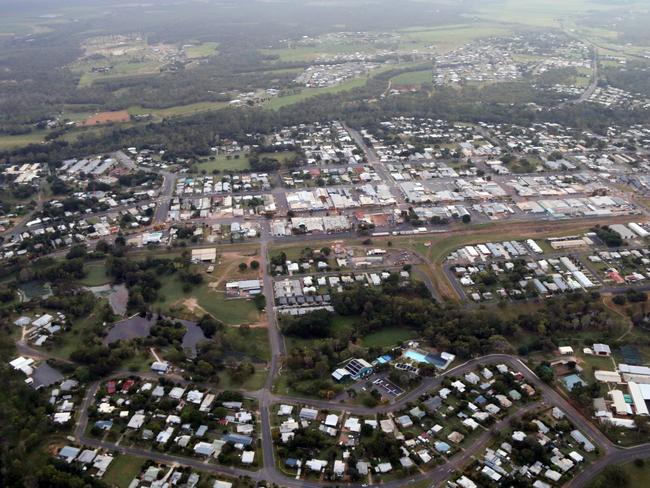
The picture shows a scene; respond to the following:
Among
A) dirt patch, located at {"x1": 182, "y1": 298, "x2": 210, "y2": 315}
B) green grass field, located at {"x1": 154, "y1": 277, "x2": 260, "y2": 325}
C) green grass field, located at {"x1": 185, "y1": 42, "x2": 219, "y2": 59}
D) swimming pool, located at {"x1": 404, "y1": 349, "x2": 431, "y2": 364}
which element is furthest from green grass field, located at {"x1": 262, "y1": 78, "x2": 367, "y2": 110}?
swimming pool, located at {"x1": 404, "y1": 349, "x2": 431, "y2": 364}

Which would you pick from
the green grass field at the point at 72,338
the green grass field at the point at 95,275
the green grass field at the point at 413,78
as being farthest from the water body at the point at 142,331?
the green grass field at the point at 413,78

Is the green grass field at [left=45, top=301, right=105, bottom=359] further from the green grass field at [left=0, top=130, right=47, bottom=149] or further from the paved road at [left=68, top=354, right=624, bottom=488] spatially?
the green grass field at [left=0, top=130, right=47, bottom=149]

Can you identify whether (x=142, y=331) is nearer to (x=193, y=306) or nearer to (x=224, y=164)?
(x=193, y=306)

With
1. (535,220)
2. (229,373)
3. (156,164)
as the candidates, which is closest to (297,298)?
(229,373)

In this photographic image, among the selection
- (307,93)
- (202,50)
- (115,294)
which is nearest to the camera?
(115,294)

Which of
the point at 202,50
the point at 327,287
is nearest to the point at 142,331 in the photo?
the point at 327,287

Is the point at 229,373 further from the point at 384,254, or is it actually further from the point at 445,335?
the point at 384,254
